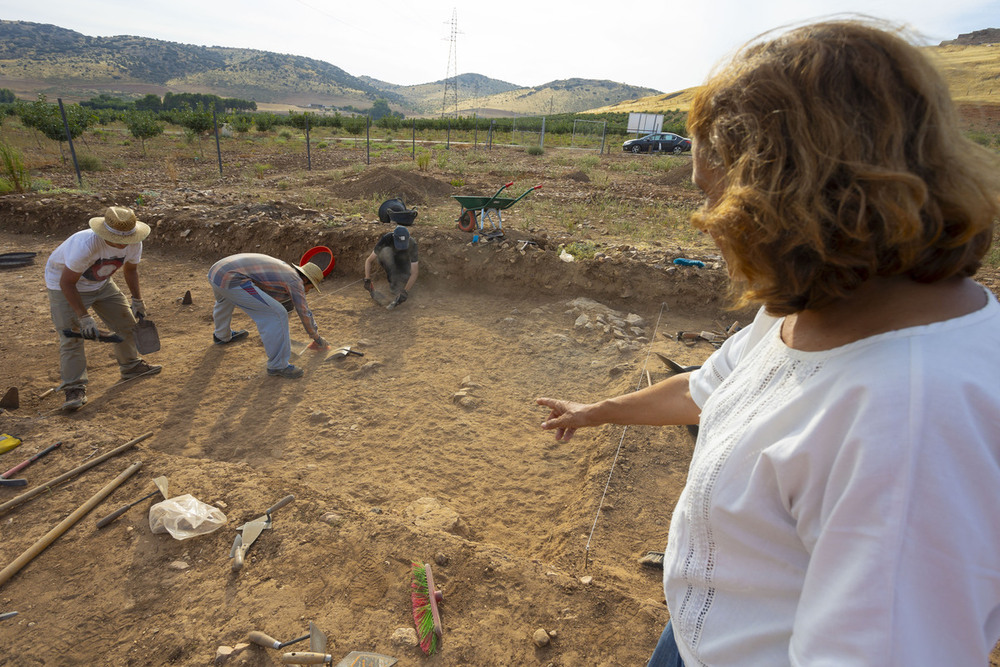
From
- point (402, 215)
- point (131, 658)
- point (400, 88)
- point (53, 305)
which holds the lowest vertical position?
point (131, 658)

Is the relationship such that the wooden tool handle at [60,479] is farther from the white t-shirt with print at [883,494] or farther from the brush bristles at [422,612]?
the white t-shirt with print at [883,494]

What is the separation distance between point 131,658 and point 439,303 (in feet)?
17.5

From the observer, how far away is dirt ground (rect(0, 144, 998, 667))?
2.28 metres

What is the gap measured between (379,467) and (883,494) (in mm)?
3645

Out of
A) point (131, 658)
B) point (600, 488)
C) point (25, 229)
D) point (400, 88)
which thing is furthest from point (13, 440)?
point (400, 88)

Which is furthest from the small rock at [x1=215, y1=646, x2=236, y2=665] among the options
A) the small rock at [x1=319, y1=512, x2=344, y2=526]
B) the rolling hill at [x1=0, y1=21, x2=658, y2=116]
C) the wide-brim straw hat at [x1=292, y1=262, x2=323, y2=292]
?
the rolling hill at [x1=0, y1=21, x2=658, y2=116]

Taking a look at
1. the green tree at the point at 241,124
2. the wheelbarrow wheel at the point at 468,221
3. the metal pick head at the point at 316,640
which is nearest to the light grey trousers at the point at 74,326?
the metal pick head at the point at 316,640

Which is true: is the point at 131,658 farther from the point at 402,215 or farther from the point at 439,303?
the point at 402,215

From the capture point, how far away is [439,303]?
7.11 m

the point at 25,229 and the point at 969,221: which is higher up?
the point at 969,221

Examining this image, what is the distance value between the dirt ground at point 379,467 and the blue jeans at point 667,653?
94cm

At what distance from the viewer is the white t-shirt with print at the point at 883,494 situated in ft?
1.93

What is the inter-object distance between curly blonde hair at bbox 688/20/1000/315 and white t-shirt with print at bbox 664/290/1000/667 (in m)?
0.11

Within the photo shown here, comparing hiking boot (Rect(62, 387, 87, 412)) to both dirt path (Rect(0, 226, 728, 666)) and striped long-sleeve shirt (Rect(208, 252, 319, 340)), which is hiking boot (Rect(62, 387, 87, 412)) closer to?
dirt path (Rect(0, 226, 728, 666))
